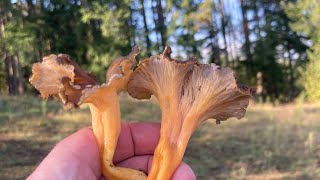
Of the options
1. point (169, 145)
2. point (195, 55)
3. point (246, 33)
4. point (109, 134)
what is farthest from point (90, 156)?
point (246, 33)

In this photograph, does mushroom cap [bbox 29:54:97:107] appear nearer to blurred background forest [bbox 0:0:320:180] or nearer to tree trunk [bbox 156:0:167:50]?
blurred background forest [bbox 0:0:320:180]

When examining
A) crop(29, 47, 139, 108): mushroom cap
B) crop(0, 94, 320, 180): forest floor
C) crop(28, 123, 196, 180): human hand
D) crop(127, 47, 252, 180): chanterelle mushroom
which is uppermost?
crop(29, 47, 139, 108): mushroom cap

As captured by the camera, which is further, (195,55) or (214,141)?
(195,55)

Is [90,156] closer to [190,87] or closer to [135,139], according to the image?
[135,139]

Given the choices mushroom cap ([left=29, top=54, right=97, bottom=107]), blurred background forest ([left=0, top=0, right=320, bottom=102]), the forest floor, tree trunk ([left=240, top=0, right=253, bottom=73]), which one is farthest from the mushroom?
tree trunk ([left=240, top=0, right=253, bottom=73])

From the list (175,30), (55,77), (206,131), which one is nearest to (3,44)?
(175,30)

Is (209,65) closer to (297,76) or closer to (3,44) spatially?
(3,44)

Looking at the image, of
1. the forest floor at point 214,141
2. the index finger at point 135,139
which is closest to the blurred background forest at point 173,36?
the forest floor at point 214,141
